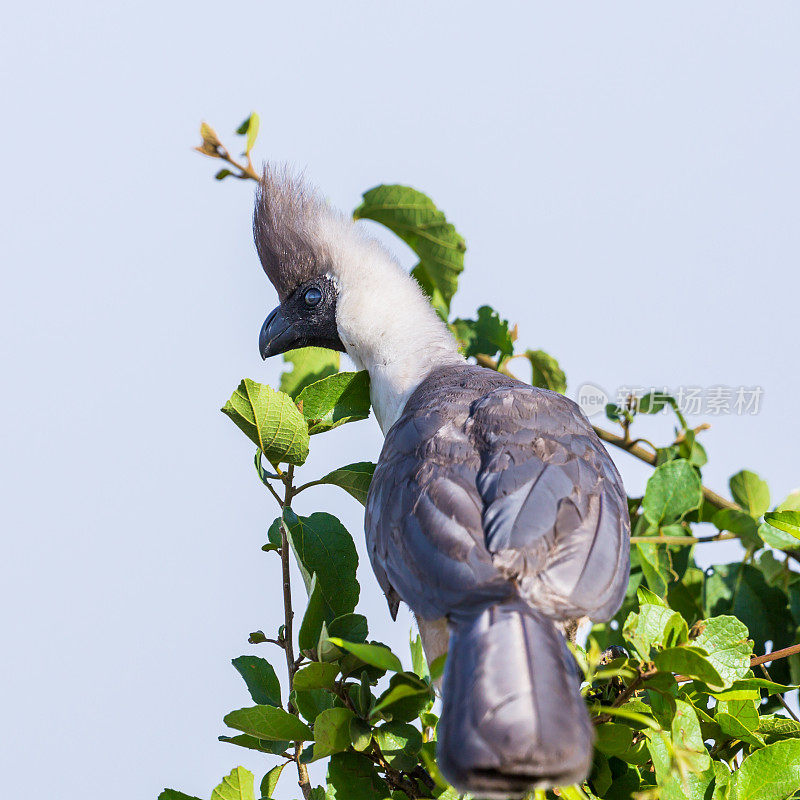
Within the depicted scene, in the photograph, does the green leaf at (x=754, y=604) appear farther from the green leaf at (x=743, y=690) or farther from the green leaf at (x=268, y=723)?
the green leaf at (x=268, y=723)

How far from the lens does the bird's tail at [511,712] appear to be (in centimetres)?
136

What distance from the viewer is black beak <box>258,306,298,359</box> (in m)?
3.29

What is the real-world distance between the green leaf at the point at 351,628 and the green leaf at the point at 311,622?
0.11 ft

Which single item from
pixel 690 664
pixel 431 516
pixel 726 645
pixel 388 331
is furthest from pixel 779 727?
pixel 388 331

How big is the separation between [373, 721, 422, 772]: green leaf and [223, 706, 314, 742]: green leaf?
152mm

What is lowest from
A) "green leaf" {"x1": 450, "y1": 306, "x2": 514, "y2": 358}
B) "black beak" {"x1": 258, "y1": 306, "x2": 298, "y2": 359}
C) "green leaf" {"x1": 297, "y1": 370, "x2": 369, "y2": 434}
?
"green leaf" {"x1": 297, "y1": 370, "x2": 369, "y2": 434}

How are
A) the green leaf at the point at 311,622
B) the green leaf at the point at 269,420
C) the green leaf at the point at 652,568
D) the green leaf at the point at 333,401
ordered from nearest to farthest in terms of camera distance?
the green leaf at the point at 311,622
the green leaf at the point at 269,420
the green leaf at the point at 333,401
the green leaf at the point at 652,568

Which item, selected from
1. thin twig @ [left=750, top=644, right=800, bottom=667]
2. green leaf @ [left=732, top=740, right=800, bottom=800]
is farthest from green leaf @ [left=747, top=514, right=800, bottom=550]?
green leaf @ [left=732, top=740, right=800, bottom=800]

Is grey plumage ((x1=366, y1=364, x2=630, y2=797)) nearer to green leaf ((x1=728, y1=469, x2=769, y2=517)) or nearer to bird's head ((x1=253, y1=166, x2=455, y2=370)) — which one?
green leaf ((x1=728, y1=469, x2=769, y2=517))

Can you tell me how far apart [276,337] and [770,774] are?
2.18 m

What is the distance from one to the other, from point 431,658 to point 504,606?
601 millimetres

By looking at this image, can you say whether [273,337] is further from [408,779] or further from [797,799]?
[797,799]

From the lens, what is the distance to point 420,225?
2.86 metres

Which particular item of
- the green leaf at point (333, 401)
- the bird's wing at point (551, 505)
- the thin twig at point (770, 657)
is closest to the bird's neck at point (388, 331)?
the green leaf at point (333, 401)
